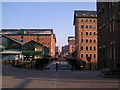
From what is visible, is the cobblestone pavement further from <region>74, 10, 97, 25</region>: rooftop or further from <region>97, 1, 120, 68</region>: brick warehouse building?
<region>74, 10, 97, 25</region>: rooftop

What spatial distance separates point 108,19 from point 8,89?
67.5ft

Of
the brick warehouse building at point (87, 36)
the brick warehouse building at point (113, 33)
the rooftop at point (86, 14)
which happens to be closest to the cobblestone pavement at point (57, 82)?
the brick warehouse building at point (113, 33)

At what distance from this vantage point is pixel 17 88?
10.8 meters

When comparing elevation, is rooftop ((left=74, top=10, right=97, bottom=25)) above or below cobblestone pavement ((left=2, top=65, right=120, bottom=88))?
above

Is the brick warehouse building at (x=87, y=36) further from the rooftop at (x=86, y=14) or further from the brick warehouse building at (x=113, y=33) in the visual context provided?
the brick warehouse building at (x=113, y=33)

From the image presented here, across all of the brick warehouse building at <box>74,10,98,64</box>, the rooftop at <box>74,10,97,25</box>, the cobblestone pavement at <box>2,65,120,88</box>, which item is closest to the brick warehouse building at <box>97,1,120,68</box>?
the cobblestone pavement at <box>2,65,120,88</box>

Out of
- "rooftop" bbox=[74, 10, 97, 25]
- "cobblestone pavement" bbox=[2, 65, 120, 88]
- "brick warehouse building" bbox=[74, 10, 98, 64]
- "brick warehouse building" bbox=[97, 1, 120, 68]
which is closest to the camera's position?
"cobblestone pavement" bbox=[2, 65, 120, 88]

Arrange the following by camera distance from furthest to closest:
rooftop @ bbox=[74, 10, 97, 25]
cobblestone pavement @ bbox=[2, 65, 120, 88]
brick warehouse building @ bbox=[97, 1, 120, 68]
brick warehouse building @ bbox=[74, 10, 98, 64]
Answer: rooftop @ bbox=[74, 10, 97, 25] → brick warehouse building @ bbox=[74, 10, 98, 64] → brick warehouse building @ bbox=[97, 1, 120, 68] → cobblestone pavement @ bbox=[2, 65, 120, 88]

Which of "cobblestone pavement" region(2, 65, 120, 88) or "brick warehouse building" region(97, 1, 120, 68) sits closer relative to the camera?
"cobblestone pavement" region(2, 65, 120, 88)

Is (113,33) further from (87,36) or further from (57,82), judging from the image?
(87,36)

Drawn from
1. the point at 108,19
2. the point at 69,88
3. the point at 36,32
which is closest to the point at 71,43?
the point at 36,32

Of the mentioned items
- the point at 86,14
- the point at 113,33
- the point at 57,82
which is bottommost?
the point at 57,82

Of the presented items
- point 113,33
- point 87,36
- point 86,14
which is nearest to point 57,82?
point 113,33

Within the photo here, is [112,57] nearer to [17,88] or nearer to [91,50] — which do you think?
[17,88]
